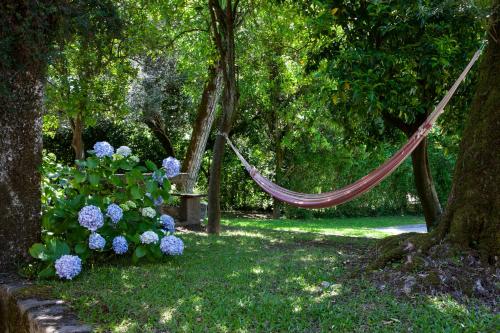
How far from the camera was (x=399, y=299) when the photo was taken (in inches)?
103

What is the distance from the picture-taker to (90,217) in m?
3.37

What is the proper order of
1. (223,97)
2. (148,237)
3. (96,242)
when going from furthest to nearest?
(223,97) < (148,237) < (96,242)

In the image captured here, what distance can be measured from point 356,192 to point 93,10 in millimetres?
2450

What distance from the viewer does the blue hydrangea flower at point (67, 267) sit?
316cm

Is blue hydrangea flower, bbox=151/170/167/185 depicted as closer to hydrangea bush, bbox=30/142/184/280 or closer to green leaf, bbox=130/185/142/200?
hydrangea bush, bbox=30/142/184/280

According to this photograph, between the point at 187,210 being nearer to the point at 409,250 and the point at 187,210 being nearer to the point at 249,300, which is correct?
the point at 409,250

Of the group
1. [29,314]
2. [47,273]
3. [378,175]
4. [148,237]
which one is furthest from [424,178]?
[29,314]

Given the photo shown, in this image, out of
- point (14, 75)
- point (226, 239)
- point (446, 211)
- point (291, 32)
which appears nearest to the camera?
point (446, 211)

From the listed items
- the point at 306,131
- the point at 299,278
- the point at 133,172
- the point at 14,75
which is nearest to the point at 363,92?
the point at 299,278

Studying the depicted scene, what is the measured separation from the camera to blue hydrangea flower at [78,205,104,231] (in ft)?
11.1

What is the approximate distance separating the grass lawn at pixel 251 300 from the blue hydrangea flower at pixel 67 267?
57 millimetres

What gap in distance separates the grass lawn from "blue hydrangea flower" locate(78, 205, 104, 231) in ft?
1.06

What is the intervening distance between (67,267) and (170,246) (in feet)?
2.68

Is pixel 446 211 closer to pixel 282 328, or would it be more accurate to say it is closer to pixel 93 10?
pixel 282 328
